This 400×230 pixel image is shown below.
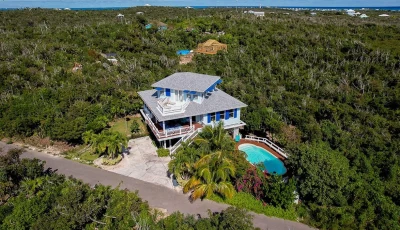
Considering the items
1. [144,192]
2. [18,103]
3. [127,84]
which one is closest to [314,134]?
[144,192]

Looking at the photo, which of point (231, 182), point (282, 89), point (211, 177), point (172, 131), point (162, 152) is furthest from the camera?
point (282, 89)

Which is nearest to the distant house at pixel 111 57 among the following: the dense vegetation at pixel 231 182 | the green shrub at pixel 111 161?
the green shrub at pixel 111 161

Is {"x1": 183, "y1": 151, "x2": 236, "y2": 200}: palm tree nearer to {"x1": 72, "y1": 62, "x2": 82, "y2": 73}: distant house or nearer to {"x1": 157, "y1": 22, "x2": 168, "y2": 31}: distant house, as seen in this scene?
{"x1": 72, "y1": 62, "x2": 82, "y2": 73}: distant house

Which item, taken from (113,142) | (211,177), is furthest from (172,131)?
(211,177)

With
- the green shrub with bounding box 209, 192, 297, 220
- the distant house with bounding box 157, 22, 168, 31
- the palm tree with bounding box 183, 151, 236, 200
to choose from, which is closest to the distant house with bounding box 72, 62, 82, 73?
the distant house with bounding box 157, 22, 168, 31

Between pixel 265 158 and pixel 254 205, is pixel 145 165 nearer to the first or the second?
pixel 254 205

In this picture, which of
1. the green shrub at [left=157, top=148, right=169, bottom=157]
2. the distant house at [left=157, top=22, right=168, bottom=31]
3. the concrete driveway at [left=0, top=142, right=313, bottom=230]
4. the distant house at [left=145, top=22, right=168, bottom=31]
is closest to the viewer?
the concrete driveway at [left=0, top=142, right=313, bottom=230]

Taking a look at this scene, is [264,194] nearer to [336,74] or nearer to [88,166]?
[88,166]
